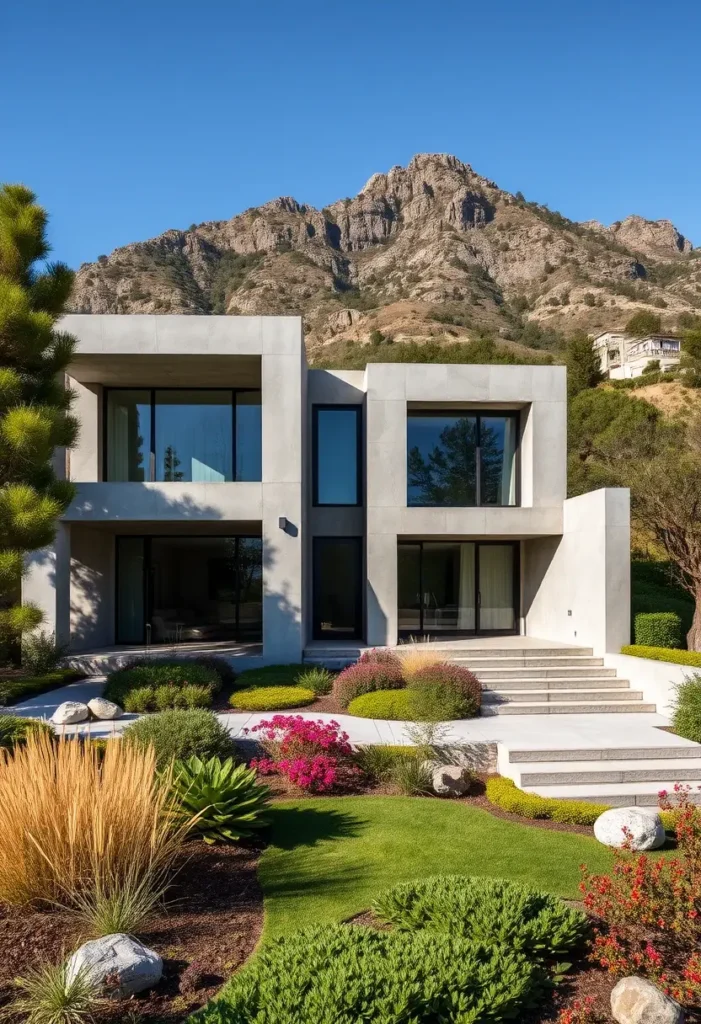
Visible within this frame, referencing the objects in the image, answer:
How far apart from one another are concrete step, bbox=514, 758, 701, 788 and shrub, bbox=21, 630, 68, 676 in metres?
9.40

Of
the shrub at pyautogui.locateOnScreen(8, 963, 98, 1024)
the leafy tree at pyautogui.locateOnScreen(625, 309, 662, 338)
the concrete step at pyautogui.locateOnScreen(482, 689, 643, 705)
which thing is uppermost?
the leafy tree at pyautogui.locateOnScreen(625, 309, 662, 338)

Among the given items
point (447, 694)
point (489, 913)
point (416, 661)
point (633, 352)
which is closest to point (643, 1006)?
point (489, 913)

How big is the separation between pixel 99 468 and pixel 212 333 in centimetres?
460

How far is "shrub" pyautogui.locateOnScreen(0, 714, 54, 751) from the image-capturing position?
8.52m

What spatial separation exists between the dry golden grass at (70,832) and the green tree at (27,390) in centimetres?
628

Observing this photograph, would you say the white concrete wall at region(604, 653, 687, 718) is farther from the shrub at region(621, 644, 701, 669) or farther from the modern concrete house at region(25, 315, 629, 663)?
the modern concrete house at region(25, 315, 629, 663)

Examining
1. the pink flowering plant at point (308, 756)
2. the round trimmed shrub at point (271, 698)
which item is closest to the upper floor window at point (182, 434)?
the round trimmed shrub at point (271, 698)

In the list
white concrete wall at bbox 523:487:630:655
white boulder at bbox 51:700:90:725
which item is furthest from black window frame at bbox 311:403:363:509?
white boulder at bbox 51:700:90:725

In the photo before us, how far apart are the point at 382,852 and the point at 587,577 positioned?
9.28 meters

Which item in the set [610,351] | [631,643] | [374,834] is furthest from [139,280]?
[374,834]

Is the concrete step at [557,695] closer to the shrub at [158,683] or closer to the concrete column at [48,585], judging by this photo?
the shrub at [158,683]

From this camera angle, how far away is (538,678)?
1298cm

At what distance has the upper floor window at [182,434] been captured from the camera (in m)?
15.8

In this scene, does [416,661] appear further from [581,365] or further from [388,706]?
[581,365]
